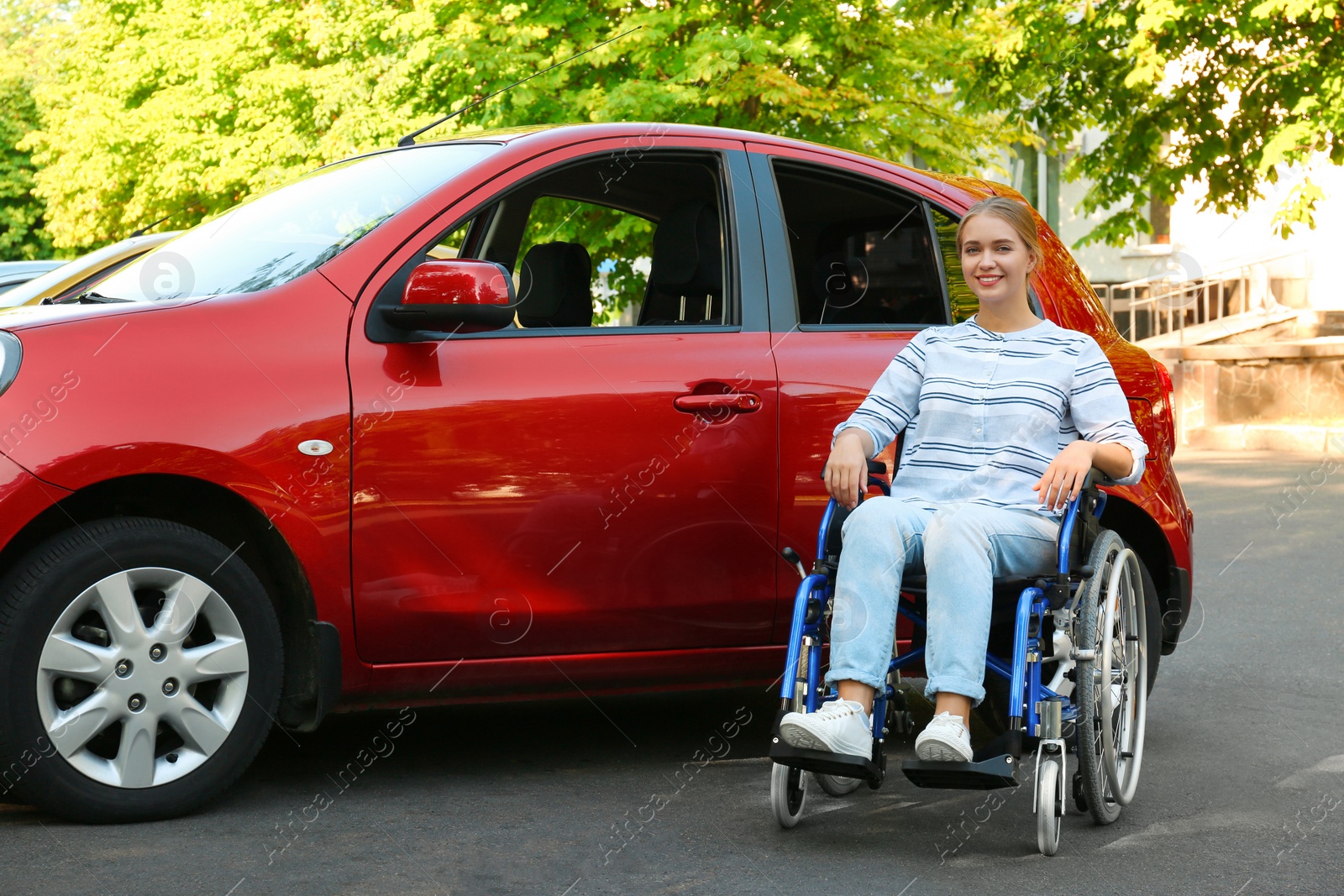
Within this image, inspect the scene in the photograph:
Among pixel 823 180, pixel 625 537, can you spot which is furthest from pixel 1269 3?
pixel 625 537

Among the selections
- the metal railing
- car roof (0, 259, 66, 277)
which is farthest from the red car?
the metal railing

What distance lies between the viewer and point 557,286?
558 cm

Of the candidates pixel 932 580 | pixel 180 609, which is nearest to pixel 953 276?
pixel 932 580

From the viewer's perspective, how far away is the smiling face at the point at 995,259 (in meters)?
4.57

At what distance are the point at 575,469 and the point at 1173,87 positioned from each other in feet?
50.7

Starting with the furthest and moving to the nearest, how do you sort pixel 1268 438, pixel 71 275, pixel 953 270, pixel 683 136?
pixel 1268 438
pixel 71 275
pixel 953 270
pixel 683 136

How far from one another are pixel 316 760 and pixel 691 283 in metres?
1.82

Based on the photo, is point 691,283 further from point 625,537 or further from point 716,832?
point 716,832

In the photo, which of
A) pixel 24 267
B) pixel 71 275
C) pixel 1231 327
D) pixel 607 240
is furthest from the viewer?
pixel 1231 327

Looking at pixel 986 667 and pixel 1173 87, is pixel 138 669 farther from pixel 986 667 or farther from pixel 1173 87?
pixel 1173 87

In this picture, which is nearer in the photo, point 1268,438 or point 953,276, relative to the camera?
point 953,276

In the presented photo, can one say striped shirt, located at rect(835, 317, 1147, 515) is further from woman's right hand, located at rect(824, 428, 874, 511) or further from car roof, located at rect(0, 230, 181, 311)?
car roof, located at rect(0, 230, 181, 311)

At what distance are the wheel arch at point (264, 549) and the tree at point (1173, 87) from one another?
1288 centimetres

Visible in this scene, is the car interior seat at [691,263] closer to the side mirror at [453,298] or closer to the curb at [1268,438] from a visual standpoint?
the side mirror at [453,298]
